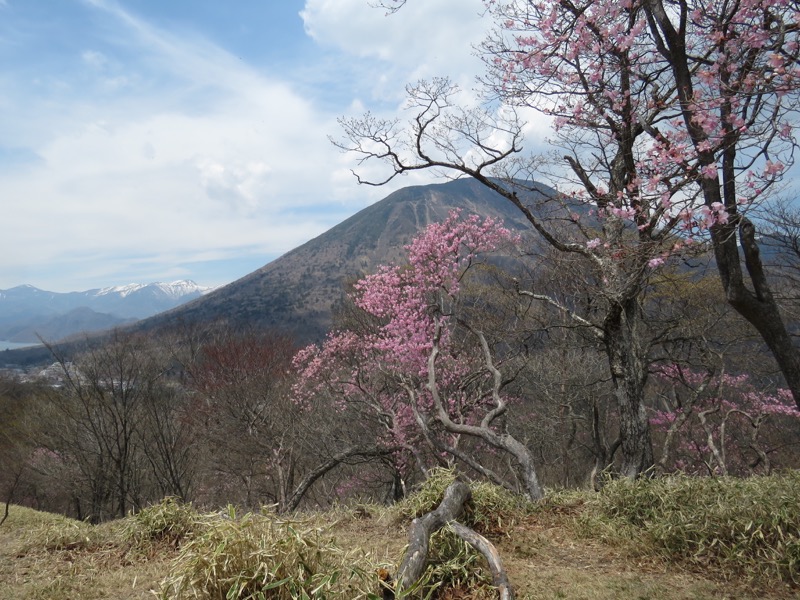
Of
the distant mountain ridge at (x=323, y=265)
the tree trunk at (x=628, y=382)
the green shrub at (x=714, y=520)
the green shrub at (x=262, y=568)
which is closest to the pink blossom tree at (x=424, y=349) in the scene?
the tree trunk at (x=628, y=382)

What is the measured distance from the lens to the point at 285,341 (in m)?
29.3

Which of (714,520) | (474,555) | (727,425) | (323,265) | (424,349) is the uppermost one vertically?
(323,265)

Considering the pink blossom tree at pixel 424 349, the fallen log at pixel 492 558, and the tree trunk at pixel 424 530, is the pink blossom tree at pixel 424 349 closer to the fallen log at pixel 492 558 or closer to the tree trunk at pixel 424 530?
the tree trunk at pixel 424 530

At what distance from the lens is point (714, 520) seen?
354 cm

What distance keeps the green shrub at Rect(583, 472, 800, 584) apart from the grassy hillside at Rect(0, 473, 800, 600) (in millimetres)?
10

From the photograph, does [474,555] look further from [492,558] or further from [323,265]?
[323,265]

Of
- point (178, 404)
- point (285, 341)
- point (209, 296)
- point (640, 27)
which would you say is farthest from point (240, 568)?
point (209, 296)

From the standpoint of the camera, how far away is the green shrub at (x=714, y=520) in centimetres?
313

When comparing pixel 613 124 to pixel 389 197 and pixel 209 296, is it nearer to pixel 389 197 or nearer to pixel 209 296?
pixel 209 296

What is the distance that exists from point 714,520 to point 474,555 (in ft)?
6.18

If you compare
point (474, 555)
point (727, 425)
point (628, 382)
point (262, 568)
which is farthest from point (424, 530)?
point (727, 425)

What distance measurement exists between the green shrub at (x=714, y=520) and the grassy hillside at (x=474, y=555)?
0.4 inches

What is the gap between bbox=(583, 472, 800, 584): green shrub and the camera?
10.3ft

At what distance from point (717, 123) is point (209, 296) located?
139 metres
